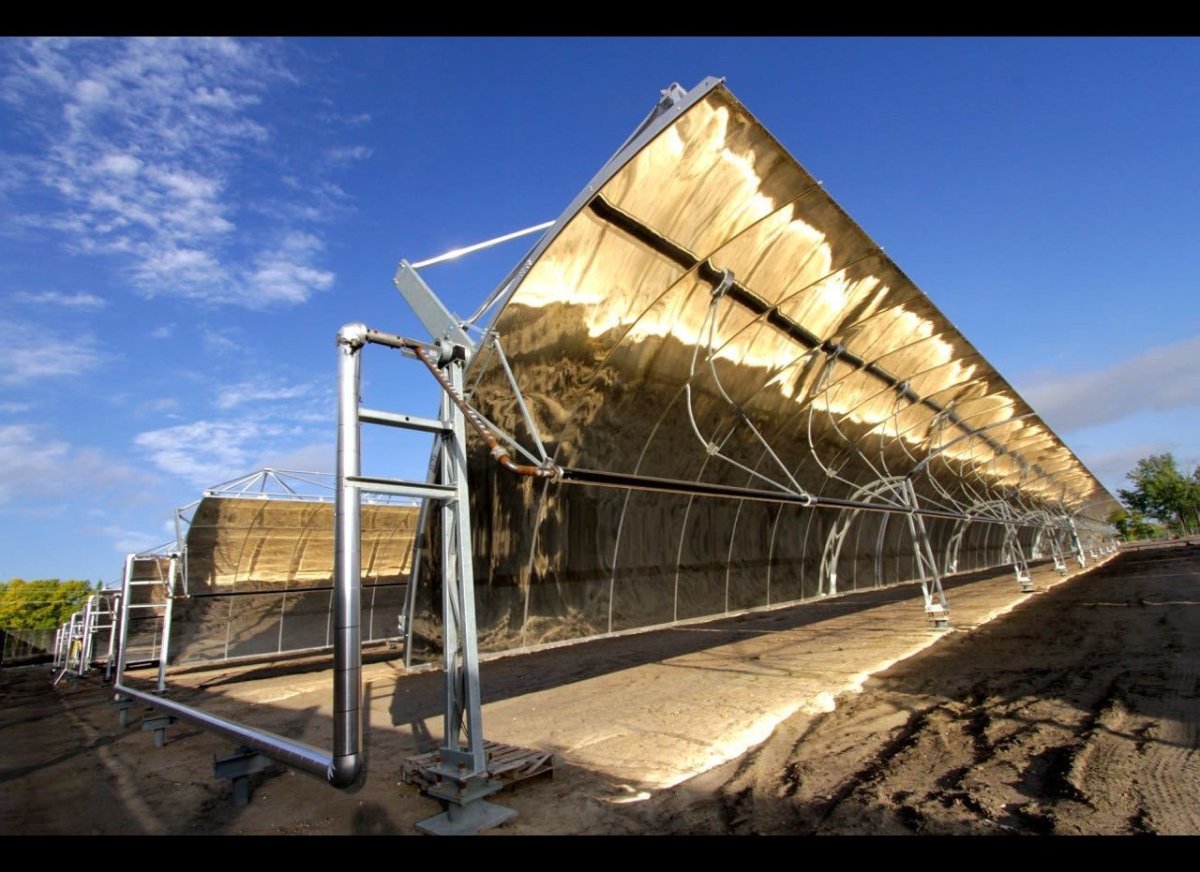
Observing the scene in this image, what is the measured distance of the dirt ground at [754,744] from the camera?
201 inches

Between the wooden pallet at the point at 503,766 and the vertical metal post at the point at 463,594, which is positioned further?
the wooden pallet at the point at 503,766

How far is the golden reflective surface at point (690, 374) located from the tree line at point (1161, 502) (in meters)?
118

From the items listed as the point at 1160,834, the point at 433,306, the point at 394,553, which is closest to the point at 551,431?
the point at 433,306

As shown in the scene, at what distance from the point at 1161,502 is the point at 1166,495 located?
1.99 metres

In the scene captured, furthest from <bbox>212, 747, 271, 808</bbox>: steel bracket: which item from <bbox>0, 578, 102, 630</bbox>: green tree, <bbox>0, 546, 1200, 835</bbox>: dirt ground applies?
<bbox>0, 578, 102, 630</bbox>: green tree

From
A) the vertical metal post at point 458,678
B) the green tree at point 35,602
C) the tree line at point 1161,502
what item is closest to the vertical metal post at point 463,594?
the vertical metal post at point 458,678

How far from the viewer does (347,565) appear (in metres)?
5.14

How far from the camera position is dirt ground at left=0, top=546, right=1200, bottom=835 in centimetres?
512

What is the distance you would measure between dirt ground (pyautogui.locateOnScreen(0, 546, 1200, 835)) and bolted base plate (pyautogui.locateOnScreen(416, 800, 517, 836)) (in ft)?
0.45

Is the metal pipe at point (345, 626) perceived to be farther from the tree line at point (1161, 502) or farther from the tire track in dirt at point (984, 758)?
the tree line at point (1161, 502)

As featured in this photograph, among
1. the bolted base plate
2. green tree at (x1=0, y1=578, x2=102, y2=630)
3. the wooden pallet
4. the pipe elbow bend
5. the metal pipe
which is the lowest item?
the bolted base plate

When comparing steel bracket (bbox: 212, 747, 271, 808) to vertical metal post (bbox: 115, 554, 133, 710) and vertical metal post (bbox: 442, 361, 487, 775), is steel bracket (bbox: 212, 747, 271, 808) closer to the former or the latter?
vertical metal post (bbox: 442, 361, 487, 775)

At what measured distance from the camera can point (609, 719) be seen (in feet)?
28.9
